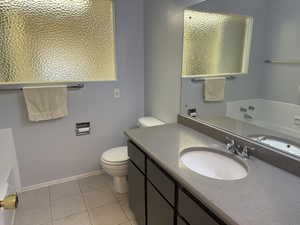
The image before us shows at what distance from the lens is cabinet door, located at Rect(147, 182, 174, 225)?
1.20 metres

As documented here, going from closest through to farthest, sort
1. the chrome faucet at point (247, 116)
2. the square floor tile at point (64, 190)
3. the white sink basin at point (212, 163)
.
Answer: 1. the white sink basin at point (212, 163)
2. the chrome faucet at point (247, 116)
3. the square floor tile at point (64, 190)

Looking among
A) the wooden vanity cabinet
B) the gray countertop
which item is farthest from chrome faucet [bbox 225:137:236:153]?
the wooden vanity cabinet

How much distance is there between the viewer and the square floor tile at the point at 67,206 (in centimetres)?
197

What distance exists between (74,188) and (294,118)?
2254 millimetres

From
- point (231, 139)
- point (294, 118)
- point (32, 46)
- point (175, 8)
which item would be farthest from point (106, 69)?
point (294, 118)

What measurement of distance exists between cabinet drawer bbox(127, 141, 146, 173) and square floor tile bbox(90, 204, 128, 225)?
647 millimetres

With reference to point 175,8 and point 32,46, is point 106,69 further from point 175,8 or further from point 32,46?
point 175,8

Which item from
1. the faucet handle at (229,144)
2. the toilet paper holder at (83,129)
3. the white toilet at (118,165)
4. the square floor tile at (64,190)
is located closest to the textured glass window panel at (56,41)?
the toilet paper holder at (83,129)

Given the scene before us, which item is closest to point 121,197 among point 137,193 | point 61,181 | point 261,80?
point 137,193

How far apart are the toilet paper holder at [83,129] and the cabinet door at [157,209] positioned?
1.29 meters

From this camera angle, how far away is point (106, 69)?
2.47 metres

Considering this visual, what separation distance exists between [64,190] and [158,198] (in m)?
1.48

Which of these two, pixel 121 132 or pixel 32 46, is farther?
pixel 121 132

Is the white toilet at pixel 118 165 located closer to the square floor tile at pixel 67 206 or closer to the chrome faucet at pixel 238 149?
the square floor tile at pixel 67 206
